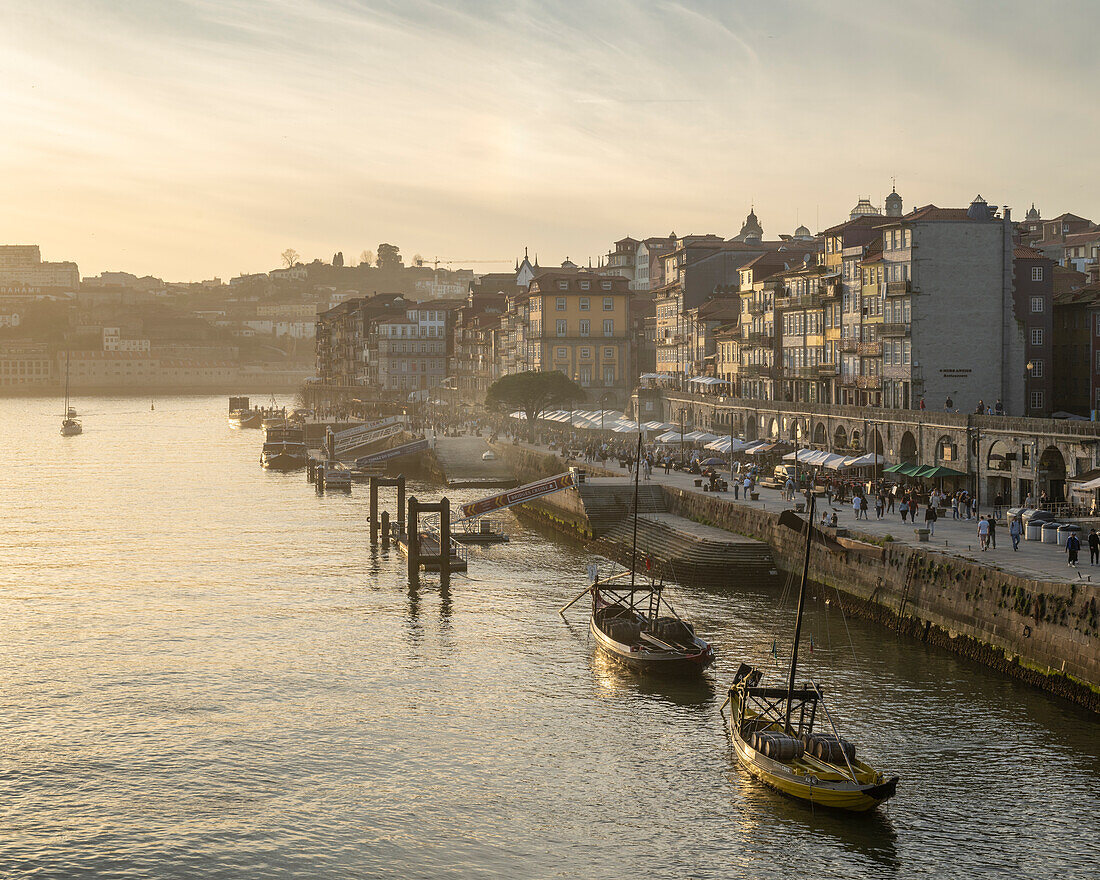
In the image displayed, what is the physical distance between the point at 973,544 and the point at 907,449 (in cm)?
2474

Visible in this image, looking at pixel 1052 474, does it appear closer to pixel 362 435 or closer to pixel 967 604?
pixel 967 604

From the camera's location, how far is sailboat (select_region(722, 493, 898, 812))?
104 feet

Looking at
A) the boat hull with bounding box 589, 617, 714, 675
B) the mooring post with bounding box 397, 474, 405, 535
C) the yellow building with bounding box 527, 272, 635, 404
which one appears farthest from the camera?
the yellow building with bounding box 527, 272, 635, 404

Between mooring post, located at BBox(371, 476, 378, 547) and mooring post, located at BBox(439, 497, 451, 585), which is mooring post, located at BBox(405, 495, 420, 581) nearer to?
mooring post, located at BBox(439, 497, 451, 585)

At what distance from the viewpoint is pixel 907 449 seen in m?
76.0

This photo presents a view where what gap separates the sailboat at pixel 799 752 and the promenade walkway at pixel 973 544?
→ 39.4ft

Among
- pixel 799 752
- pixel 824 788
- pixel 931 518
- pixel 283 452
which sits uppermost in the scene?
pixel 931 518

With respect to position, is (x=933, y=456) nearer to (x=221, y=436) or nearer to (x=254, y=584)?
(x=254, y=584)

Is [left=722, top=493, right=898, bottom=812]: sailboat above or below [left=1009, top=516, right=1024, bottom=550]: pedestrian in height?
below

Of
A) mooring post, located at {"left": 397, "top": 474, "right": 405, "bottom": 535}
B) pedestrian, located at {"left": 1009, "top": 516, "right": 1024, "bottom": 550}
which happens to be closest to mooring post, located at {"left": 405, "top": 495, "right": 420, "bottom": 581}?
mooring post, located at {"left": 397, "top": 474, "right": 405, "bottom": 535}

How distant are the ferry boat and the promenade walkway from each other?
255 ft

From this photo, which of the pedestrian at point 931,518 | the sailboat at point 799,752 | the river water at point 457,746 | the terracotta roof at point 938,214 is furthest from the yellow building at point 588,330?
the sailboat at point 799,752

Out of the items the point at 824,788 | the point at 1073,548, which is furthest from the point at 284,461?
the point at 824,788

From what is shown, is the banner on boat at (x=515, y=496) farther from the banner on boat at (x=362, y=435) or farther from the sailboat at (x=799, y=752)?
the banner on boat at (x=362, y=435)
